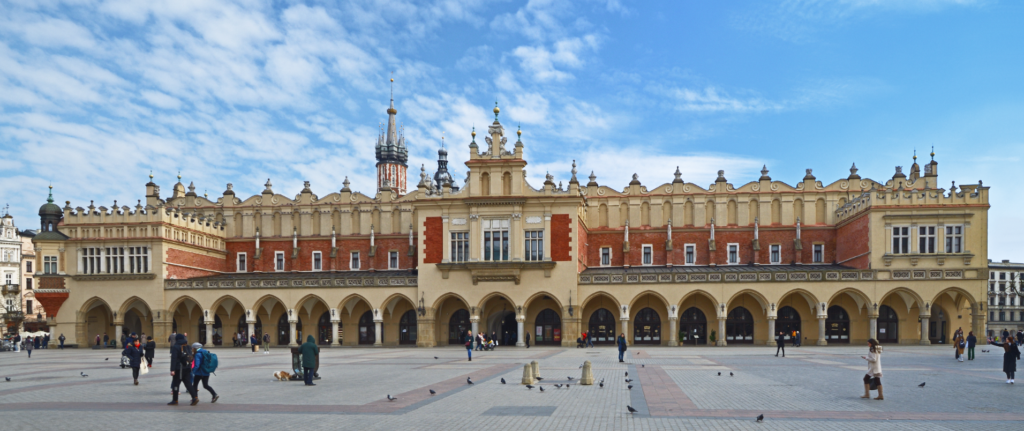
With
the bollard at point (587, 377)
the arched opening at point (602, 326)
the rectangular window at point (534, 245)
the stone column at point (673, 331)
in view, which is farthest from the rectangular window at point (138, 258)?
the bollard at point (587, 377)

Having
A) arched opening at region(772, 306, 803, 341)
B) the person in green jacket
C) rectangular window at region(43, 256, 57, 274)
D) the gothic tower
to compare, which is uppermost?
the gothic tower

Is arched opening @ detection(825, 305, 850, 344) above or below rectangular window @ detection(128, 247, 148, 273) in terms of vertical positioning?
below

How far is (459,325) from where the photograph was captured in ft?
194

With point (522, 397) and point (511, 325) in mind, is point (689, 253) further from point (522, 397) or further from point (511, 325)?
point (522, 397)

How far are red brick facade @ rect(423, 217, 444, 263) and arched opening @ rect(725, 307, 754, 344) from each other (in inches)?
834

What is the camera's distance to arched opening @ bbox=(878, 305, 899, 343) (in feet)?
181

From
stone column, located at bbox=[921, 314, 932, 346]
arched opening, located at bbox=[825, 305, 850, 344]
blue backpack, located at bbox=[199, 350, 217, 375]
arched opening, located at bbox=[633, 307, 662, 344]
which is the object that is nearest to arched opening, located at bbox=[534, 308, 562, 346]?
arched opening, located at bbox=[633, 307, 662, 344]

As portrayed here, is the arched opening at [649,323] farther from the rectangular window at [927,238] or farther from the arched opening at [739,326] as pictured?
the rectangular window at [927,238]

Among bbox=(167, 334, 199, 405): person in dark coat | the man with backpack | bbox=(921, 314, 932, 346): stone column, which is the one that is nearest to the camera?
bbox=(167, 334, 199, 405): person in dark coat

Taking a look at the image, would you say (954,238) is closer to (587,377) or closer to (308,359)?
(587,377)

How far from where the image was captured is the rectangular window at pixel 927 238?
52500 millimetres

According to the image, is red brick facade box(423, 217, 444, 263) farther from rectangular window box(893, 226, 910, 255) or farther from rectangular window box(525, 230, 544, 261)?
rectangular window box(893, 226, 910, 255)

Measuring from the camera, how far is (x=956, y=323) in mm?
54844

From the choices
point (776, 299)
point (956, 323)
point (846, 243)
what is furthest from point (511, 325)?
point (956, 323)
